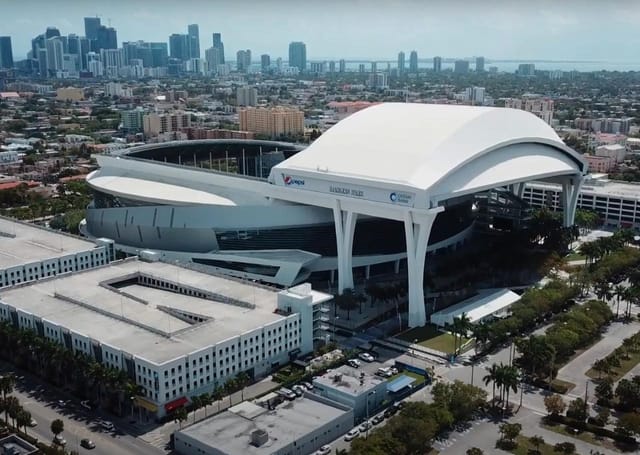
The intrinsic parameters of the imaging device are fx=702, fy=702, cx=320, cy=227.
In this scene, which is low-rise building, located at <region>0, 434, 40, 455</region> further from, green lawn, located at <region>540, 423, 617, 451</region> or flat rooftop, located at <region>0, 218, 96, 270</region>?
green lawn, located at <region>540, 423, 617, 451</region>

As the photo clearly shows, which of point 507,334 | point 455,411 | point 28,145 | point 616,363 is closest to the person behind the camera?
point 455,411

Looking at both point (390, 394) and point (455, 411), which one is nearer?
point (455, 411)

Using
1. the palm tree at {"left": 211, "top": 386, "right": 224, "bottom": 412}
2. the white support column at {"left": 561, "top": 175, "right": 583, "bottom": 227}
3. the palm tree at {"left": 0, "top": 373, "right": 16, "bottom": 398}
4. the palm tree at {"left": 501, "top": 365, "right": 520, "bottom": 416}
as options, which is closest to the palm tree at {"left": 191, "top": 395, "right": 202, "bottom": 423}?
the palm tree at {"left": 211, "top": 386, "right": 224, "bottom": 412}

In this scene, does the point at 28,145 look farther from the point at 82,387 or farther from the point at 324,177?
the point at 82,387

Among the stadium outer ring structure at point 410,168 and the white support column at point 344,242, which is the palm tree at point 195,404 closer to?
the stadium outer ring structure at point 410,168

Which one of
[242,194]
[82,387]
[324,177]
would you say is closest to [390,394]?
[82,387]

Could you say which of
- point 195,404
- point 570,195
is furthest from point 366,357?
point 570,195
